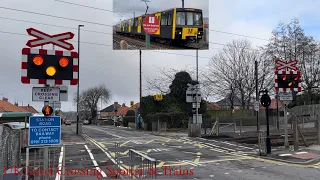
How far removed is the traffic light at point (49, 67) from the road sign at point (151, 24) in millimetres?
25364

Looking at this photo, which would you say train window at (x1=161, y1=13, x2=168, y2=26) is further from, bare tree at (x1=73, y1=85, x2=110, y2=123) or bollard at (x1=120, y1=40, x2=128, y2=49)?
bare tree at (x1=73, y1=85, x2=110, y2=123)

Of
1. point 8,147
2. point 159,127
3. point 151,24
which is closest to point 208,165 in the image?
point 8,147

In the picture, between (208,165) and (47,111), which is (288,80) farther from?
(47,111)

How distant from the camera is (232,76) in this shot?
46125mm

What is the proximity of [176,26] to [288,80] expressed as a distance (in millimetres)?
15400

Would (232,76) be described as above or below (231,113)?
above

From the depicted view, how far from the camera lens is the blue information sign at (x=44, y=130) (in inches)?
294

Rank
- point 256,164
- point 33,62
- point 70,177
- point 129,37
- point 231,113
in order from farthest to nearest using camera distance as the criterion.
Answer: point 231,113
point 129,37
point 256,164
point 70,177
point 33,62

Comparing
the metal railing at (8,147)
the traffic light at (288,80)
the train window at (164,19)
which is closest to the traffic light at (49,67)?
the metal railing at (8,147)

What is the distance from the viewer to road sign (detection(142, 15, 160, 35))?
32719 mm

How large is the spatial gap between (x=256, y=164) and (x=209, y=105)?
1584 inches

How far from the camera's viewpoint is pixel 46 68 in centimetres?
771

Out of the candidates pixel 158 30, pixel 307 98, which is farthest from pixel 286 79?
pixel 307 98

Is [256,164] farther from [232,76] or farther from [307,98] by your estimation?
[307,98]
